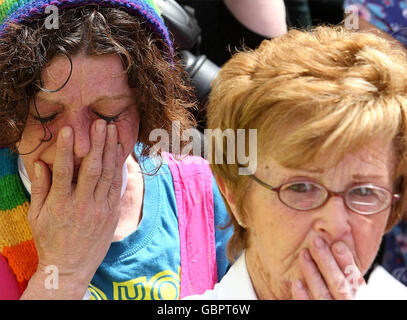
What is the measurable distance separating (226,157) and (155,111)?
0.40 metres

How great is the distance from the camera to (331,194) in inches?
48.0

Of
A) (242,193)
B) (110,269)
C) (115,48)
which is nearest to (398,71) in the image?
(242,193)

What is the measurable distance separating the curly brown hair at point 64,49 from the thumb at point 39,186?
10cm

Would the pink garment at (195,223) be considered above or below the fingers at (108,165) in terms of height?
below

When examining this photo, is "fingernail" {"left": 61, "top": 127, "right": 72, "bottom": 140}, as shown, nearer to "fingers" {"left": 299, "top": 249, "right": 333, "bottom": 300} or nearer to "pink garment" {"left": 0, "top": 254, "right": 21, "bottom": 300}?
"pink garment" {"left": 0, "top": 254, "right": 21, "bottom": 300}

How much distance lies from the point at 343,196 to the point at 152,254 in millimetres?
756

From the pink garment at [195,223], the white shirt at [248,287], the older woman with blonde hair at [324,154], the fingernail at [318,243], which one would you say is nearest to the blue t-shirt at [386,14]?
the pink garment at [195,223]

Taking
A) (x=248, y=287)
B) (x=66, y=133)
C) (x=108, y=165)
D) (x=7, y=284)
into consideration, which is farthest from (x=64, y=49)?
(x=248, y=287)

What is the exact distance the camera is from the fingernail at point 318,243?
3.98 ft

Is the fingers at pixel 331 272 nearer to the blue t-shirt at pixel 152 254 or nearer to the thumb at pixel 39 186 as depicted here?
the blue t-shirt at pixel 152 254

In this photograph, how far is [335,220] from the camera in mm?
1213

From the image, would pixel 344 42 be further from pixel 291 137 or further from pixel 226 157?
pixel 226 157

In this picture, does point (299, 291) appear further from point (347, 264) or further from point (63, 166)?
point (63, 166)

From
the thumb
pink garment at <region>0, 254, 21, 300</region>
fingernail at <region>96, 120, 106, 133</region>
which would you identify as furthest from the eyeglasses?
pink garment at <region>0, 254, 21, 300</region>
